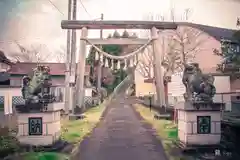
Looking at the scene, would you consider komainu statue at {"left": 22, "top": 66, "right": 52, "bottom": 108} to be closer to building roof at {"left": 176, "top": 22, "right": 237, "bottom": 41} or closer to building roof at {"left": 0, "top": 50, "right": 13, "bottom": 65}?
building roof at {"left": 0, "top": 50, "right": 13, "bottom": 65}

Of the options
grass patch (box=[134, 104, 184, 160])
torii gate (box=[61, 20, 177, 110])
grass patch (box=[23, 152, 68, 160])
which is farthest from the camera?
torii gate (box=[61, 20, 177, 110])

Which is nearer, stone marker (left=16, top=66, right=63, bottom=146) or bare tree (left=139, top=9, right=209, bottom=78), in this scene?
stone marker (left=16, top=66, right=63, bottom=146)

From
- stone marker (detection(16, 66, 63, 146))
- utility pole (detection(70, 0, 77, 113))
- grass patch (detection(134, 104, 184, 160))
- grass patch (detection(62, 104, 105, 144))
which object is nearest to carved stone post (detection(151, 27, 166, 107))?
grass patch (detection(134, 104, 184, 160))

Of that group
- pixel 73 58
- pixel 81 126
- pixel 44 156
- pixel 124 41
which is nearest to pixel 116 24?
pixel 124 41

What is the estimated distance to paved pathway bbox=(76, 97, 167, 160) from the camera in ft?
8.80

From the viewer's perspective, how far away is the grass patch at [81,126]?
110 inches

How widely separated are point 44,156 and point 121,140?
0.56m

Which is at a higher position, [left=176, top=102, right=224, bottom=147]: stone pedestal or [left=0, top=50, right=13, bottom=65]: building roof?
[left=0, top=50, right=13, bottom=65]: building roof

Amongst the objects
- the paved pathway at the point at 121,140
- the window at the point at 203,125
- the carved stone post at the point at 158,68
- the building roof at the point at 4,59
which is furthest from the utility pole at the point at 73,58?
the window at the point at 203,125

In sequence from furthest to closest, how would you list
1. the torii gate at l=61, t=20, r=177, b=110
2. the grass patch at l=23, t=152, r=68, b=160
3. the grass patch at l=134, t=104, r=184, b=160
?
the torii gate at l=61, t=20, r=177, b=110
the grass patch at l=134, t=104, r=184, b=160
the grass patch at l=23, t=152, r=68, b=160

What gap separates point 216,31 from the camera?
295cm

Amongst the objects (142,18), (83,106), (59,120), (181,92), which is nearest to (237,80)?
(181,92)

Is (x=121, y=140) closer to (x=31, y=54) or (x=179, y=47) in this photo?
(x=179, y=47)

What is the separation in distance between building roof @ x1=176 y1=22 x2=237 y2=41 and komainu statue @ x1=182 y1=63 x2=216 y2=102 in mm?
341
